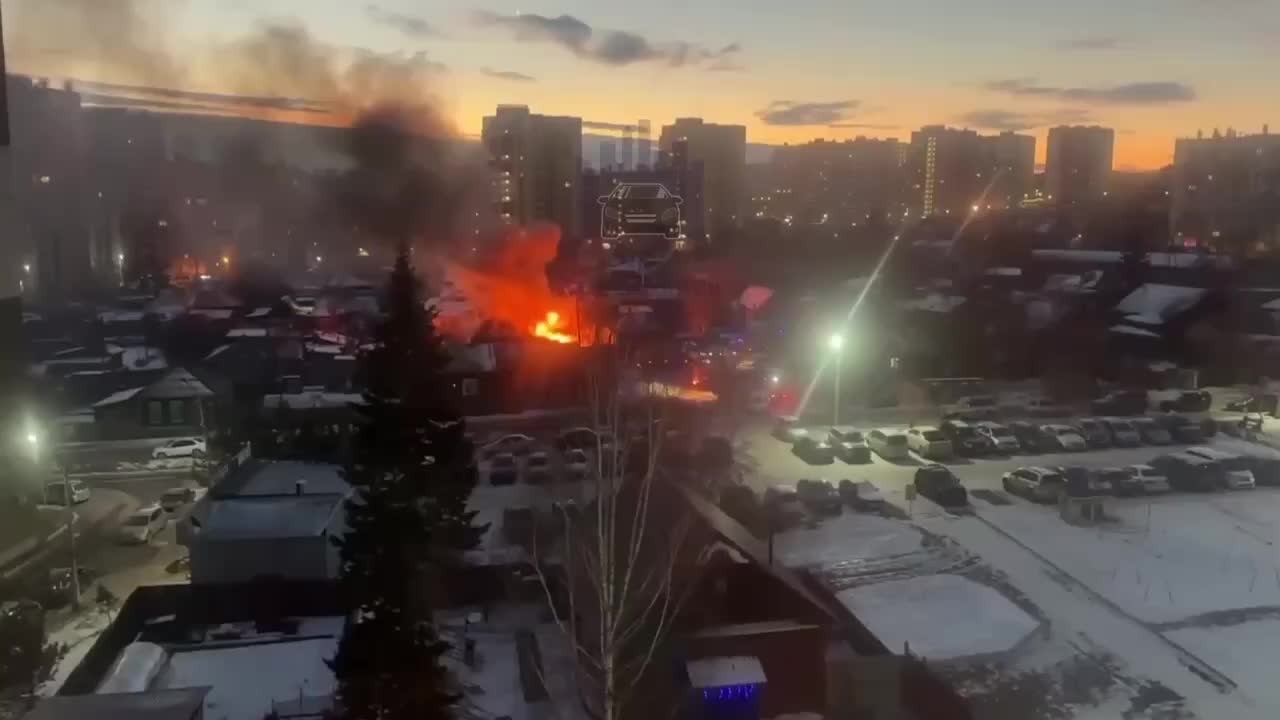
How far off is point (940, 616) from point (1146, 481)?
4.26m

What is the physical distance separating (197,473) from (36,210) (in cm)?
1427

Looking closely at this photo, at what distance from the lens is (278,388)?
1146 centimetres

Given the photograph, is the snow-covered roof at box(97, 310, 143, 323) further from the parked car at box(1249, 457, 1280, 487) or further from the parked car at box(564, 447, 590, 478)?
the parked car at box(1249, 457, 1280, 487)

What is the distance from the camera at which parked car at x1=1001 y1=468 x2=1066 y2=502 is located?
873 centimetres

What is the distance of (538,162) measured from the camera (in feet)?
84.4

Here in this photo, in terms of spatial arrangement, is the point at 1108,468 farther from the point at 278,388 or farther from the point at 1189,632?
the point at 278,388

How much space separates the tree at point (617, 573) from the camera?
3.12 m

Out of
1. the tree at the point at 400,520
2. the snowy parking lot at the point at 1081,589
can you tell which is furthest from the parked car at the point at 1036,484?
the tree at the point at 400,520

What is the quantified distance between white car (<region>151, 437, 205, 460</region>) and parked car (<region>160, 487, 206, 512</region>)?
59.5 inches

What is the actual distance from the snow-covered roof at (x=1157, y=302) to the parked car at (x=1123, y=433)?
5.88 metres

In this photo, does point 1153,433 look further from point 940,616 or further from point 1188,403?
point 940,616

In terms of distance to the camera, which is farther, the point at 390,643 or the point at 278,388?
the point at 278,388

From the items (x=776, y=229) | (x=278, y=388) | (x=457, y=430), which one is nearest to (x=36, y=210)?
(x=278, y=388)

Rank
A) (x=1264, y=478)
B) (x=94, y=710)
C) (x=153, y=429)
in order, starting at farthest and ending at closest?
1. (x=153, y=429)
2. (x=1264, y=478)
3. (x=94, y=710)
